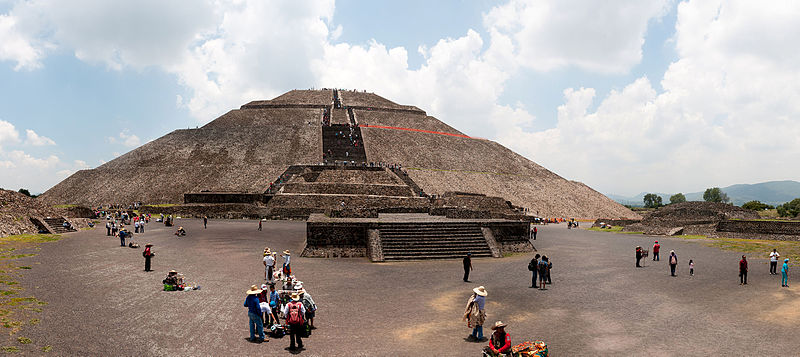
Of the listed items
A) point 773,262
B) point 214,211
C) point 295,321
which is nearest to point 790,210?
point 773,262

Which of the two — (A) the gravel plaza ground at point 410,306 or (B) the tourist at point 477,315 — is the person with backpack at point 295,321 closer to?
(A) the gravel plaza ground at point 410,306

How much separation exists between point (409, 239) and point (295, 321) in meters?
13.4

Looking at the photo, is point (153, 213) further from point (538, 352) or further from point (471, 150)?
point (471, 150)

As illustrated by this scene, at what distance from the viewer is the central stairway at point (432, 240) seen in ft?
66.9

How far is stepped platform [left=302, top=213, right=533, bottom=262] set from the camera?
20.4 metres

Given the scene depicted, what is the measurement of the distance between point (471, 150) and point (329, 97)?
37744 millimetres

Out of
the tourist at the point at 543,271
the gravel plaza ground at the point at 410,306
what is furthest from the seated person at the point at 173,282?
the tourist at the point at 543,271

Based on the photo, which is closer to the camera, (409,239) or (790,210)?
(409,239)

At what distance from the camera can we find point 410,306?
11.9m

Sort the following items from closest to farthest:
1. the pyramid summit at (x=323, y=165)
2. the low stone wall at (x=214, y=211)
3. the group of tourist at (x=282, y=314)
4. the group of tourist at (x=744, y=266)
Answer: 1. the group of tourist at (x=282, y=314)
2. the group of tourist at (x=744, y=266)
3. the low stone wall at (x=214, y=211)
4. the pyramid summit at (x=323, y=165)

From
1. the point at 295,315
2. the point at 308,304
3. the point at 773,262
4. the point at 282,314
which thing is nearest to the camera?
the point at 295,315

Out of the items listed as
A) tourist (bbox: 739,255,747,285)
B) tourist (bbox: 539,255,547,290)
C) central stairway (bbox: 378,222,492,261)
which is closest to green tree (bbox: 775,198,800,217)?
tourist (bbox: 739,255,747,285)

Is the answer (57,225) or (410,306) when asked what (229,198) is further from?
(410,306)

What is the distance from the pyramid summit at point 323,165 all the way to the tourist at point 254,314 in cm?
3180
